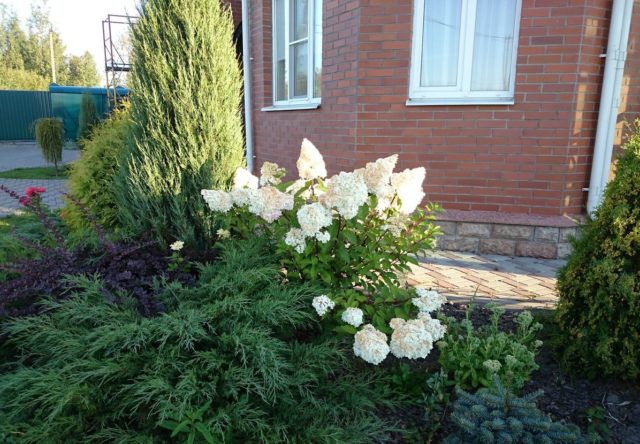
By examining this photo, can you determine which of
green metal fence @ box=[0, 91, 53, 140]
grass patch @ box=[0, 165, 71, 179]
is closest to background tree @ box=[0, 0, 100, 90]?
green metal fence @ box=[0, 91, 53, 140]

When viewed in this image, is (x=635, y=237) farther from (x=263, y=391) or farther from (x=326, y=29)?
(x=326, y=29)

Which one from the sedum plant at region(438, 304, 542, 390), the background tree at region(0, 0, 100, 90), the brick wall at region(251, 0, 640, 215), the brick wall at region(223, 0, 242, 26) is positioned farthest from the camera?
the background tree at region(0, 0, 100, 90)

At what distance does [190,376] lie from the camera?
1866 mm

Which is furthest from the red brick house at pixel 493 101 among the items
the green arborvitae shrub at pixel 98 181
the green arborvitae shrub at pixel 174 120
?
the green arborvitae shrub at pixel 98 181

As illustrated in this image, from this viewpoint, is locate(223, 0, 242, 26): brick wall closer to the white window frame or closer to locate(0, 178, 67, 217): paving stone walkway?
the white window frame

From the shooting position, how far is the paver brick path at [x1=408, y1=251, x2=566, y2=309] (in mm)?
3424

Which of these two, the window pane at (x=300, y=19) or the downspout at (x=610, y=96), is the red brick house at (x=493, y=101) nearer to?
the downspout at (x=610, y=96)

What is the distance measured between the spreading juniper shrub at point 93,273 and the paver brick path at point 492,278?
5.87 ft

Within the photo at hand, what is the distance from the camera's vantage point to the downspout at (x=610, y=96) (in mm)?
4117

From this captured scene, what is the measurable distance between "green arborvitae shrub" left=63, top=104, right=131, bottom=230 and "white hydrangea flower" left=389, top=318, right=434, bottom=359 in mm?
2913

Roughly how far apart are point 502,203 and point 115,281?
3.65 m

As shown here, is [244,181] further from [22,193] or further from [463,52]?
[22,193]

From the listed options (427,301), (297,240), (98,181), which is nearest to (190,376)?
(297,240)

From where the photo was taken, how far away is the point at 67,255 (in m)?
2.81
